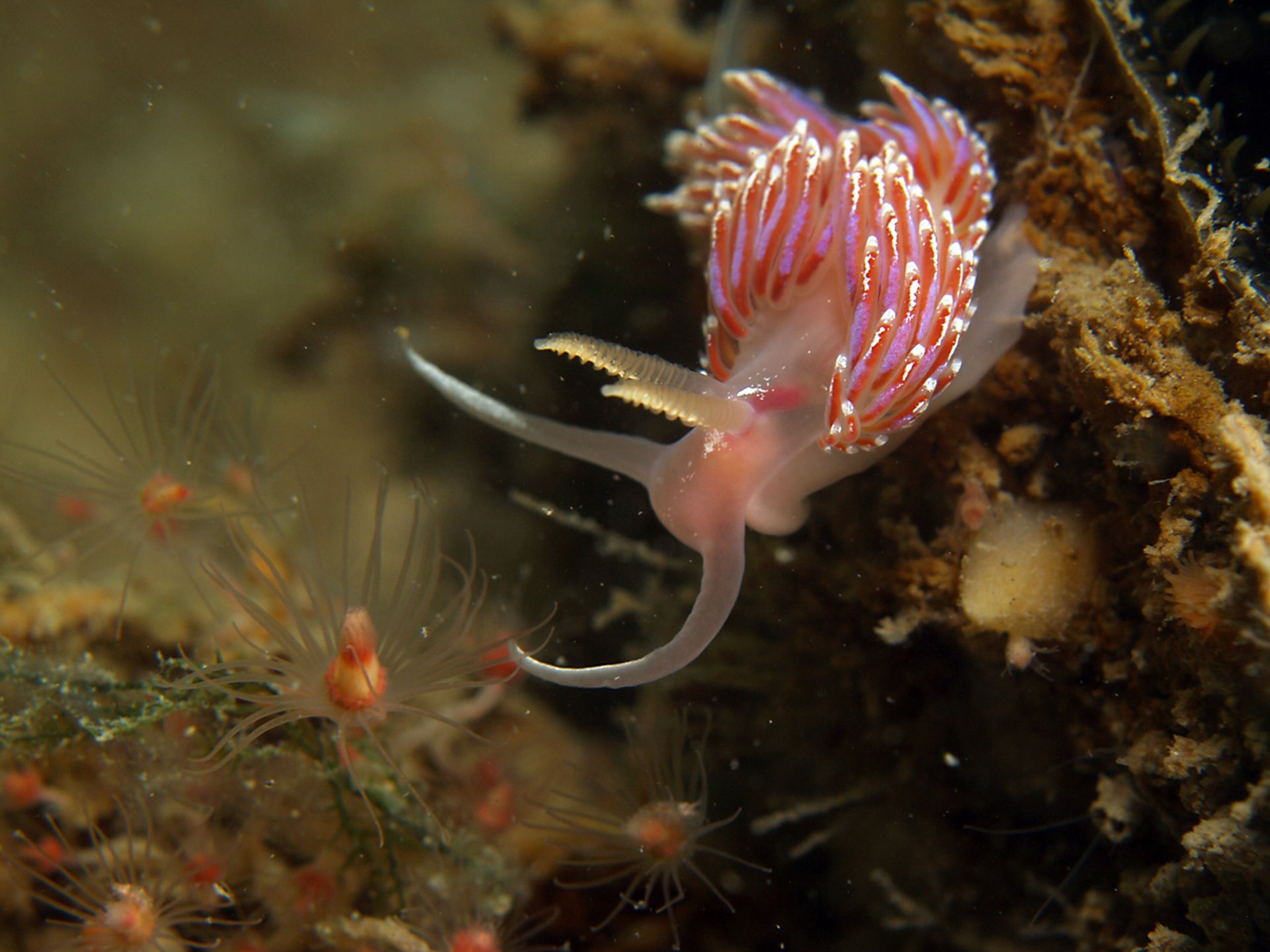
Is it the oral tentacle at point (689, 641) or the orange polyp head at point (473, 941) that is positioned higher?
the oral tentacle at point (689, 641)

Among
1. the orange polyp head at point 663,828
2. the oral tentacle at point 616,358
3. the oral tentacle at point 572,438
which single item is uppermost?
the oral tentacle at point 616,358

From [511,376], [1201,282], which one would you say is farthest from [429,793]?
[1201,282]

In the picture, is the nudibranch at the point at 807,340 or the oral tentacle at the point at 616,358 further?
the nudibranch at the point at 807,340

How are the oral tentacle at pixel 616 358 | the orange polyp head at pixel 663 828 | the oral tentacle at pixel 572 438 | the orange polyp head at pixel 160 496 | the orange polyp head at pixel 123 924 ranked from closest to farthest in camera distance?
the oral tentacle at pixel 616 358
the orange polyp head at pixel 123 924
the oral tentacle at pixel 572 438
the orange polyp head at pixel 663 828
the orange polyp head at pixel 160 496

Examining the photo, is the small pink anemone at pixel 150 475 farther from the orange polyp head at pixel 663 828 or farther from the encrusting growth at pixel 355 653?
the orange polyp head at pixel 663 828

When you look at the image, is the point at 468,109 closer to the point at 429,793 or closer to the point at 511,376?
the point at 511,376

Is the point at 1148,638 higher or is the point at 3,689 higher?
the point at 1148,638

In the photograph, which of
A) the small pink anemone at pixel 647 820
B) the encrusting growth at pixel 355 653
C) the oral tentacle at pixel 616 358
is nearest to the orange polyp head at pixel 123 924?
the encrusting growth at pixel 355 653
